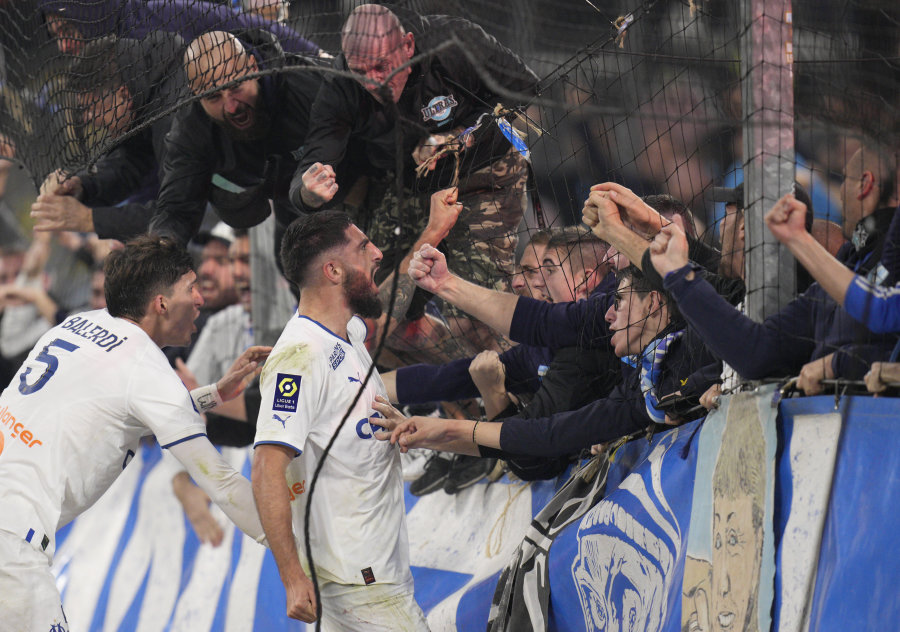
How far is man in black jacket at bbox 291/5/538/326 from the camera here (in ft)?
14.2

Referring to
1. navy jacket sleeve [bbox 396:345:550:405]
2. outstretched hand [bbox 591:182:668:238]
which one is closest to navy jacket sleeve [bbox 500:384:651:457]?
outstretched hand [bbox 591:182:668:238]

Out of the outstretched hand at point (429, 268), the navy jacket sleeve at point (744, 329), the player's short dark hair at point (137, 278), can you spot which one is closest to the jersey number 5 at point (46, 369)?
the player's short dark hair at point (137, 278)

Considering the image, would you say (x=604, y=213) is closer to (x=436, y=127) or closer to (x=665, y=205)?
(x=665, y=205)

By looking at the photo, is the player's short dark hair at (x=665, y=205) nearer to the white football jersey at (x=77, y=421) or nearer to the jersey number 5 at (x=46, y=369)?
the white football jersey at (x=77, y=421)

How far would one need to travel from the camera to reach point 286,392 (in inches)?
133

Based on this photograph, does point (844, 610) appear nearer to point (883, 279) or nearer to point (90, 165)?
point (883, 279)

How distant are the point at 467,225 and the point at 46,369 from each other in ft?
7.02

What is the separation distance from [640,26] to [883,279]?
12.7ft

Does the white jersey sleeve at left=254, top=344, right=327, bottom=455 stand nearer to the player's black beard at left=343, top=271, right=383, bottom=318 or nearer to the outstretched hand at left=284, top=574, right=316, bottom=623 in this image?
the player's black beard at left=343, top=271, right=383, bottom=318

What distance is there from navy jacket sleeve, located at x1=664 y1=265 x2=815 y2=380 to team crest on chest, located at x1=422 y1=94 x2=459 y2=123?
6.46 ft

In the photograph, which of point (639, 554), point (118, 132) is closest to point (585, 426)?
point (639, 554)

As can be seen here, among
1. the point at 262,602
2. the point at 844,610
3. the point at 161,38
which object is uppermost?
the point at 161,38

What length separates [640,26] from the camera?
6.18 metres

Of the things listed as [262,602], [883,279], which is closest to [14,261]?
[262,602]
